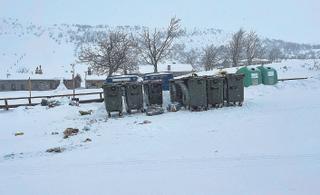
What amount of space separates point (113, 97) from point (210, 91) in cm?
390

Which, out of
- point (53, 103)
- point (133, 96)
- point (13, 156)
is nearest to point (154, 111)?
point (133, 96)

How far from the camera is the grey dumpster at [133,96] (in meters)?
16.4

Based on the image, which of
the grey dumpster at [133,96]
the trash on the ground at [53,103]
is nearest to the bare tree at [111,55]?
the trash on the ground at [53,103]

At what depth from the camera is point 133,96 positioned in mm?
16438

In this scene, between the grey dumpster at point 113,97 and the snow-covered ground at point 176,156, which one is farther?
the grey dumpster at point 113,97

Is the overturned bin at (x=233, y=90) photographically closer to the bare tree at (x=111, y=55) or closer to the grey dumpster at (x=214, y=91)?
the grey dumpster at (x=214, y=91)

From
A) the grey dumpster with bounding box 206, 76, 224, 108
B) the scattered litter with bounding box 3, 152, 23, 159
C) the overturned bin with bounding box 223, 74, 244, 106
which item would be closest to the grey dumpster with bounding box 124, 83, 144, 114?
the grey dumpster with bounding box 206, 76, 224, 108

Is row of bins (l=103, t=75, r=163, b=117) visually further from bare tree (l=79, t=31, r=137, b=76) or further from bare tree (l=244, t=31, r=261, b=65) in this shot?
bare tree (l=244, t=31, r=261, b=65)

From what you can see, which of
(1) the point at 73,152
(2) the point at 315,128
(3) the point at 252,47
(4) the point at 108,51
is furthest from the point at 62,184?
(3) the point at 252,47

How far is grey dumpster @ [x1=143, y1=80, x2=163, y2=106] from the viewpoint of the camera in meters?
16.8

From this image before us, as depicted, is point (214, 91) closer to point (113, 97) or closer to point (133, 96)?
point (133, 96)

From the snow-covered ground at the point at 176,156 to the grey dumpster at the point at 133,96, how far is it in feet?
5.20

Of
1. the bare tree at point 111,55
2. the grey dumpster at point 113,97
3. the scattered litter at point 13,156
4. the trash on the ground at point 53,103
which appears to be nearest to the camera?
the scattered litter at point 13,156

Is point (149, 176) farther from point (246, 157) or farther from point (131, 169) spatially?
point (246, 157)
